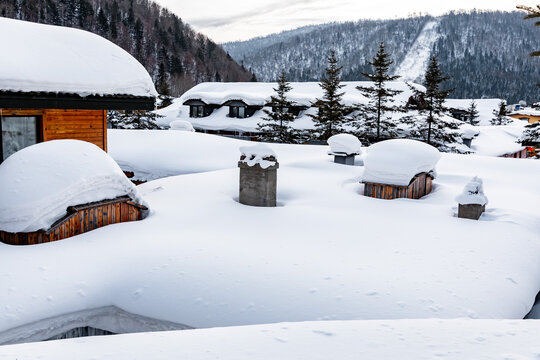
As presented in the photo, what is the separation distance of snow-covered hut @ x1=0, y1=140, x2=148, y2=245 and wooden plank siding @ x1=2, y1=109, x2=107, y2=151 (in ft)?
7.48

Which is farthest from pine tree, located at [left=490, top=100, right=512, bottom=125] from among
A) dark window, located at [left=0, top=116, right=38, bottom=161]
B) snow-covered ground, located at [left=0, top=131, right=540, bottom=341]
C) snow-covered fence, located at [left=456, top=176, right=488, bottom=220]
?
dark window, located at [left=0, top=116, right=38, bottom=161]

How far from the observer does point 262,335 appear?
12.8 feet

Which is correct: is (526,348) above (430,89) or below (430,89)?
below

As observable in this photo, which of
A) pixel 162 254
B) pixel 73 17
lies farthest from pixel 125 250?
pixel 73 17

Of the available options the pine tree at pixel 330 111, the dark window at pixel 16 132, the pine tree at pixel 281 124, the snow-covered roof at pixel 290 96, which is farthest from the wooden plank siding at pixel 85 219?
the snow-covered roof at pixel 290 96

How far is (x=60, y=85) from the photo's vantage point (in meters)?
9.93

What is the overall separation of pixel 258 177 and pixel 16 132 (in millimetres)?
5866

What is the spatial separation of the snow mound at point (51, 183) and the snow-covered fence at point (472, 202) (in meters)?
7.45

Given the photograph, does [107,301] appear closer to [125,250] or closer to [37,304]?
[37,304]

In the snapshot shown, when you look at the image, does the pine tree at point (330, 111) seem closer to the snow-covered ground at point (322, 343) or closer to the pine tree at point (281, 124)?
the pine tree at point (281, 124)

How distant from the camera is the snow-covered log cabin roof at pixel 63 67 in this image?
363 inches

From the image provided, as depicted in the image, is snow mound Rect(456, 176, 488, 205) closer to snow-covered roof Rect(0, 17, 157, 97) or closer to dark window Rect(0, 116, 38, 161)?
snow-covered roof Rect(0, 17, 157, 97)

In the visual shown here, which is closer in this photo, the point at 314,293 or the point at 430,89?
the point at 314,293

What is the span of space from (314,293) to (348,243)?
225cm
